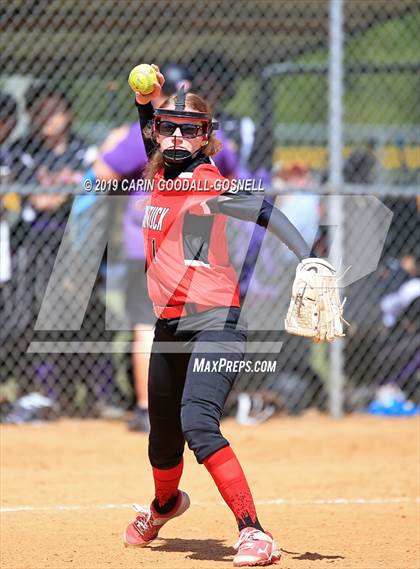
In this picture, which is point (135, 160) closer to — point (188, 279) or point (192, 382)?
point (188, 279)

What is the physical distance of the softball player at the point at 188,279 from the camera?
4172 mm

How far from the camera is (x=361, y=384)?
29.1 feet

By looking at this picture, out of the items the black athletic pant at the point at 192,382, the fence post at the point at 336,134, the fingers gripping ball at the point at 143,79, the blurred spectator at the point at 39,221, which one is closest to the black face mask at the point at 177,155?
the fingers gripping ball at the point at 143,79

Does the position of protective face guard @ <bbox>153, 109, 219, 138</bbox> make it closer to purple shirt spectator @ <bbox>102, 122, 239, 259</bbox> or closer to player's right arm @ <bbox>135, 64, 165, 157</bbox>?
player's right arm @ <bbox>135, 64, 165, 157</bbox>

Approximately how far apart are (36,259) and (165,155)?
4110 millimetres

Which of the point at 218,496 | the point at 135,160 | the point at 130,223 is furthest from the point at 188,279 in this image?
the point at 130,223

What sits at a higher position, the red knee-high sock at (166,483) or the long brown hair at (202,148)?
the long brown hair at (202,148)

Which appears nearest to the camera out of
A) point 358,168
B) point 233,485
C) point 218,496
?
point 233,485

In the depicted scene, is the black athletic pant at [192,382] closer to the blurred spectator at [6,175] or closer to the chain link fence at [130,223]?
the chain link fence at [130,223]

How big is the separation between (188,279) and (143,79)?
935 mm

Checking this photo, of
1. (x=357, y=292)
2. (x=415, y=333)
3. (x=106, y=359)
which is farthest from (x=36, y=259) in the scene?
(x=415, y=333)

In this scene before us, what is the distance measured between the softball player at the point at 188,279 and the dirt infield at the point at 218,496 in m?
0.38

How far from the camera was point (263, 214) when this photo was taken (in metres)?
4.09

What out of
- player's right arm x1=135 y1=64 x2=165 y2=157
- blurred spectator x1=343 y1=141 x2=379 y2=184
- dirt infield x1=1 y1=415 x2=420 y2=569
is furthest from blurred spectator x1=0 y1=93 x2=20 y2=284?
player's right arm x1=135 y1=64 x2=165 y2=157
